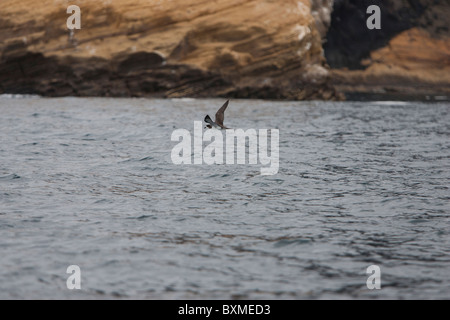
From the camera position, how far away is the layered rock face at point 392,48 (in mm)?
39594

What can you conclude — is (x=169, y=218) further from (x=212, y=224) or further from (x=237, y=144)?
(x=237, y=144)

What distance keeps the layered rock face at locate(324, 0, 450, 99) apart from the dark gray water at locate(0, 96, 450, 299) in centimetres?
2539

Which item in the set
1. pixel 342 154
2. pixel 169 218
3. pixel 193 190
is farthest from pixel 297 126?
pixel 169 218

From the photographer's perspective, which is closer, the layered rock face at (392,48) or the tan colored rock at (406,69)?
the tan colored rock at (406,69)

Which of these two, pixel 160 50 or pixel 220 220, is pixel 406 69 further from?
pixel 220 220

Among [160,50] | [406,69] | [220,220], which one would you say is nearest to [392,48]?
[406,69]

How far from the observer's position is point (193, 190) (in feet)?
31.2

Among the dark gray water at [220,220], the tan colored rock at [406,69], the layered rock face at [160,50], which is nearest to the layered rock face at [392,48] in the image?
the tan colored rock at [406,69]

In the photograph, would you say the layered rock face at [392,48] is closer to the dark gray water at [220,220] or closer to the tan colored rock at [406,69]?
the tan colored rock at [406,69]

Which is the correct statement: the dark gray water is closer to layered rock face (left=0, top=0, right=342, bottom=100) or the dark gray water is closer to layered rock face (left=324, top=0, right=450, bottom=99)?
layered rock face (left=0, top=0, right=342, bottom=100)

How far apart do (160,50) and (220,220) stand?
22424 mm

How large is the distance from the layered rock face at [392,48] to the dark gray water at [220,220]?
25.4 m

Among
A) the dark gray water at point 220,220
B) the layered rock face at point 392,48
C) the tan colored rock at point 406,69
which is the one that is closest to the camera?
the dark gray water at point 220,220

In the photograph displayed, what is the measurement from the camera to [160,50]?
2917cm
